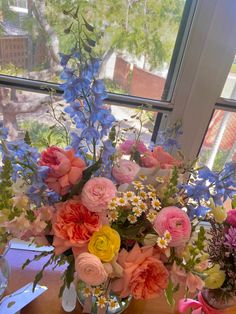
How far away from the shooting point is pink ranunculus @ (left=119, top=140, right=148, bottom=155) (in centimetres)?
69

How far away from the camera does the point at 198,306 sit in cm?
80

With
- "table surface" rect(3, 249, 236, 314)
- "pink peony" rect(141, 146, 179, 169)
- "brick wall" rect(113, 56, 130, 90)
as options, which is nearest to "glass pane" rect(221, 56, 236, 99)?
"brick wall" rect(113, 56, 130, 90)

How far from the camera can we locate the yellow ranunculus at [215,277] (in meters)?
0.65

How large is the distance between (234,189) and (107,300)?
0.38m

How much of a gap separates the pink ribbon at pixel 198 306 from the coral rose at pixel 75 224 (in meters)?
0.41

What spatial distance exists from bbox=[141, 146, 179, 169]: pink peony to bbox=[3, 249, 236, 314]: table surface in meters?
0.44

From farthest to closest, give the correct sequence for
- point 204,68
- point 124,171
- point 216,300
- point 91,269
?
1. point 204,68
2. point 216,300
3. point 124,171
4. point 91,269

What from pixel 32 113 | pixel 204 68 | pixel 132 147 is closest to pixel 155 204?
pixel 132 147

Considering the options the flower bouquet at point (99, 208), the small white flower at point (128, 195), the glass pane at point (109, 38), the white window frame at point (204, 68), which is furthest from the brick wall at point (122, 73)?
the small white flower at point (128, 195)

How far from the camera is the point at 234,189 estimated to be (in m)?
0.71

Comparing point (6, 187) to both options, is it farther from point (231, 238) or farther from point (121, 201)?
point (231, 238)

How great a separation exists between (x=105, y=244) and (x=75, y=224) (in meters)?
0.07

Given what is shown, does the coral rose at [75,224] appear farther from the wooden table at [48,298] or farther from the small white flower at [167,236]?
the wooden table at [48,298]

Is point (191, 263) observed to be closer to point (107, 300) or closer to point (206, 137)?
point (107, 300)
